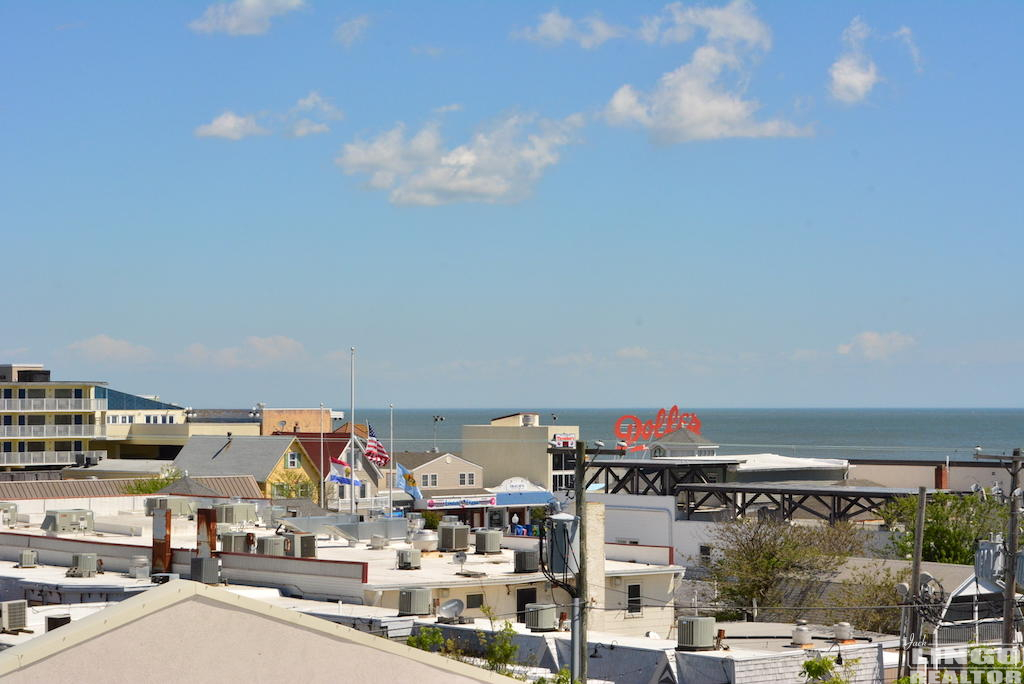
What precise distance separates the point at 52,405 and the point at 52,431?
7.05ft

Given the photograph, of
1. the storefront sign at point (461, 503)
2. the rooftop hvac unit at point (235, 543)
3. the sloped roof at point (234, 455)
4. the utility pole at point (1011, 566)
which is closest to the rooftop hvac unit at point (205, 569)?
the rooftop hvac unit at point (235, 543)

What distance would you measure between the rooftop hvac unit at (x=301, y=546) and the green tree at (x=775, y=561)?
15.9 metres

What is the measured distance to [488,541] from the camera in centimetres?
4119

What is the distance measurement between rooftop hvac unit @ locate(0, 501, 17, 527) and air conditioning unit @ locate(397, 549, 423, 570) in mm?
21518

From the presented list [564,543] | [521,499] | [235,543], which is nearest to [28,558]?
[235,543]

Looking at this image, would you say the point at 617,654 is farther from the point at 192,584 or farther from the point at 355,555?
the point at 192,584

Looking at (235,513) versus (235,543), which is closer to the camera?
(235,543)

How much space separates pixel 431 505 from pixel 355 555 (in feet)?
154

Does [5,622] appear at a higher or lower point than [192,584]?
lower

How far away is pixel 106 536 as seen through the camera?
46094mm

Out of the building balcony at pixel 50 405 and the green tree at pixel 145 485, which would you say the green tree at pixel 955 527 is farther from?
the building balcony at pixel 50 405

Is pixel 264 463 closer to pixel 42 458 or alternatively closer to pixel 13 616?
pixel 42 458

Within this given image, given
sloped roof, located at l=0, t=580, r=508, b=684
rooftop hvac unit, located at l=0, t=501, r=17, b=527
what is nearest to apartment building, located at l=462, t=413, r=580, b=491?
rooftop hvac unit, located at l=0, t=501, r=17, b=527

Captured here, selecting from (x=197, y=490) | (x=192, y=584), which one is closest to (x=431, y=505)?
(x=197, y=490)
